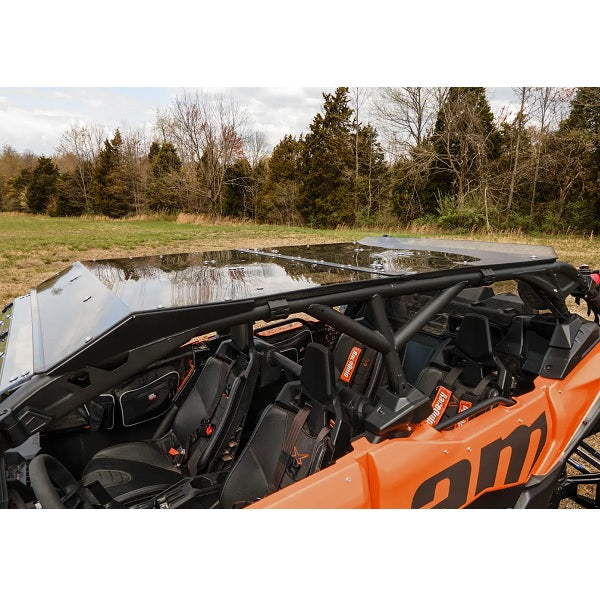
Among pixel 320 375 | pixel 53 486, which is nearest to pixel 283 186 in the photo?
pixel 320 375

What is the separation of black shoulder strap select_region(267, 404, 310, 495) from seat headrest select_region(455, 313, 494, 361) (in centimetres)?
107

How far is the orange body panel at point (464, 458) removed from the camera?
1.72 m

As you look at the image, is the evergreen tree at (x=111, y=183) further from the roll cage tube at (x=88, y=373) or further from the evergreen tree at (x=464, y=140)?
the roll cage tube at (x=88, y=373)

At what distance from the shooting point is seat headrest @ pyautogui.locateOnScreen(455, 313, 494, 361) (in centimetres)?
262

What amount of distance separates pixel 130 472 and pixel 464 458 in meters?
1.74

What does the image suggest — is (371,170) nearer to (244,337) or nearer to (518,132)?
(518,132)

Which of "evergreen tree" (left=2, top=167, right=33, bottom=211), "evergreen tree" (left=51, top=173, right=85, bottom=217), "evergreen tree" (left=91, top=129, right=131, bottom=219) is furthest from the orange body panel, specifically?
"evergreen tree" (left=2, top=167, right=33, bottom=211)

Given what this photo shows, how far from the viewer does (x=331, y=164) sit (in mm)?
23484

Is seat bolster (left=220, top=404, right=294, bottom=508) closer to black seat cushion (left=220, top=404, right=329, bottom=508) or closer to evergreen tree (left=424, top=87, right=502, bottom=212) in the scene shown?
black seat cushion (left=220, top=404, right=329, bottom=508)

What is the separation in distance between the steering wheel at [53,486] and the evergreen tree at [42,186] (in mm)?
37610

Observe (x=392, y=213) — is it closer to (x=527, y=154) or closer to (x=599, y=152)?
(x=527, y=154)

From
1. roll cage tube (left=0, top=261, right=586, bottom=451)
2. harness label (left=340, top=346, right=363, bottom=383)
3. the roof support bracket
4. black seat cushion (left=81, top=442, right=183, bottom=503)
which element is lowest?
black seat cushion (left=81, top=442, right=183, bottom=503)

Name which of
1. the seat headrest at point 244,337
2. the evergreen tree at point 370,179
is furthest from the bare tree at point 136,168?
the seat headrest at point 244,337

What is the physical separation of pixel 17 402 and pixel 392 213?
21864 millimetres
